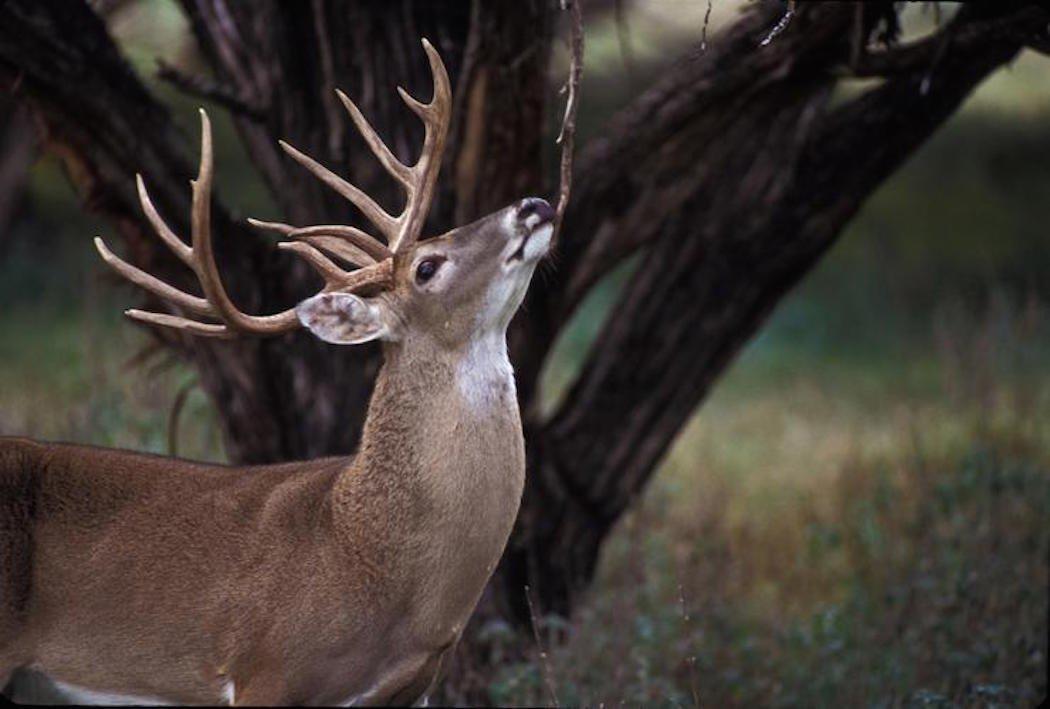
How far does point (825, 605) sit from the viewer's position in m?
7.87

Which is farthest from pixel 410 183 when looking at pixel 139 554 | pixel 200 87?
pixel 200 87

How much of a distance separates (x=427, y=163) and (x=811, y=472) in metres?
5.90

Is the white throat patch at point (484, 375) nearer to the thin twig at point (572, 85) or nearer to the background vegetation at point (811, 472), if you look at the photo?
the thin twig at point (572, 85)

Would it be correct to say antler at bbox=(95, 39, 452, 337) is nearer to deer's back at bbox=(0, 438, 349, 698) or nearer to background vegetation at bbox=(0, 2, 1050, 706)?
deer's back at bbox=(0, 438, 349, 698)

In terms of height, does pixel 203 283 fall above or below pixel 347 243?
above

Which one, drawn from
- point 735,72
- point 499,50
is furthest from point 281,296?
point 735,72

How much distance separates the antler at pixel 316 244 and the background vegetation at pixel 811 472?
1271 millimetres

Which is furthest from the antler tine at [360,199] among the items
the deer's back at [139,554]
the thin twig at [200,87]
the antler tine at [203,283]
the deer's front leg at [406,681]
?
the thin twig at [200,87]

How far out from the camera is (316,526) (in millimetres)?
4547

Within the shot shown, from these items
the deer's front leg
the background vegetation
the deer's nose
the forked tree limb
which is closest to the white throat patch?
the deer's nose

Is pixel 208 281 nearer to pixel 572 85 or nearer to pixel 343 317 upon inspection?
pixel 343 317

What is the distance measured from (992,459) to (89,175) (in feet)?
13.9

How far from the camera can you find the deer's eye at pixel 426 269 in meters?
4.56

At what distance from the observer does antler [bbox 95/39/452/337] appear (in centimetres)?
441
